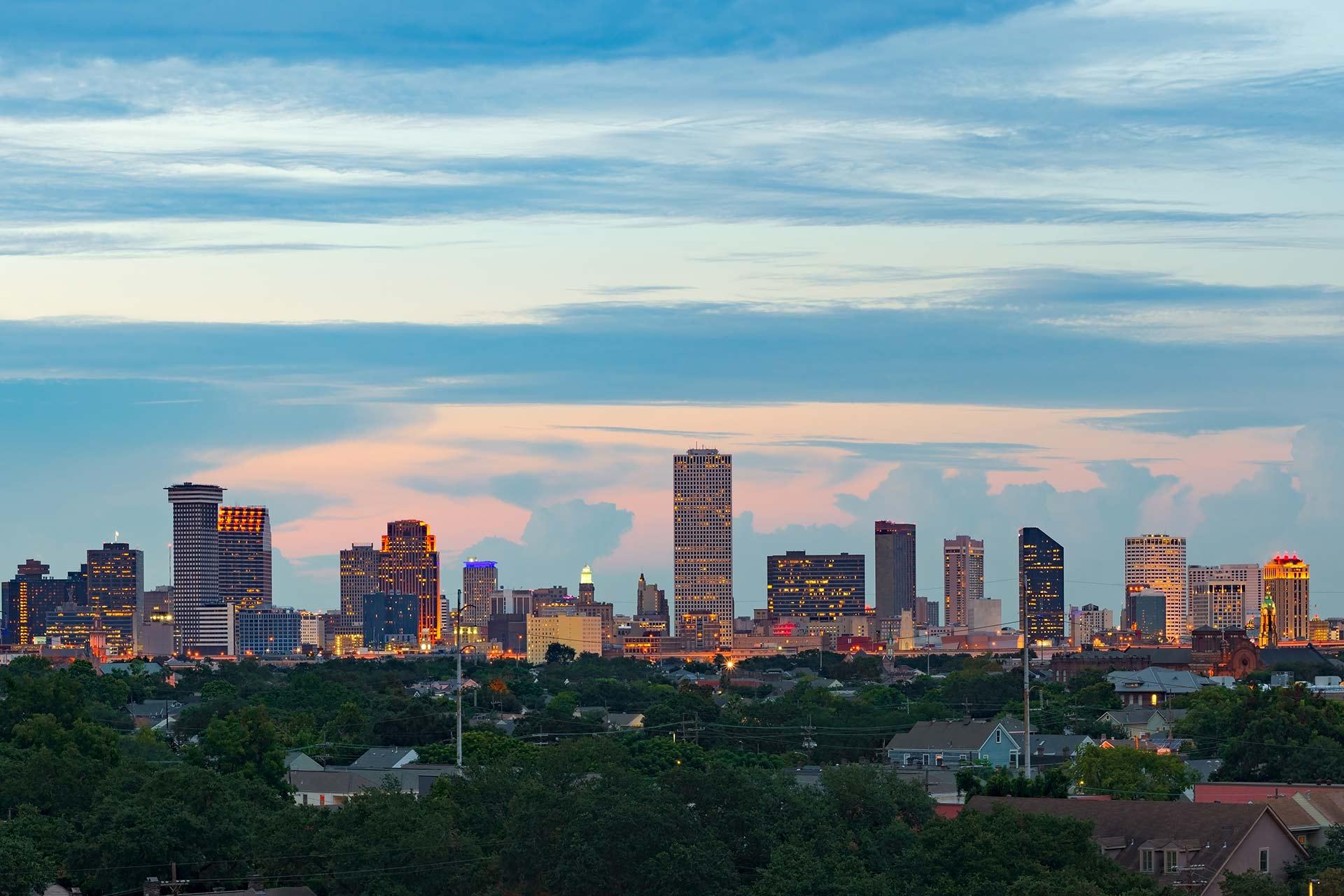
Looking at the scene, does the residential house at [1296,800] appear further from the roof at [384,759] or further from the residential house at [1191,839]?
the roof at [384,759]

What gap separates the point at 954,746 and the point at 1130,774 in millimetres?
39292

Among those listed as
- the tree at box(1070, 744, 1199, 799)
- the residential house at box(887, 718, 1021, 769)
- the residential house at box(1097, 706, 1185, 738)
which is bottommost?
the residential house at box(1097, 706, 1185, 738)

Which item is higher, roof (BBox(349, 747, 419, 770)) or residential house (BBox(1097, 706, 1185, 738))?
roof (BBox(349, 747, 419, 770))

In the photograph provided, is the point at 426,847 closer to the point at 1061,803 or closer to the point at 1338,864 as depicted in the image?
the point at 1061,803

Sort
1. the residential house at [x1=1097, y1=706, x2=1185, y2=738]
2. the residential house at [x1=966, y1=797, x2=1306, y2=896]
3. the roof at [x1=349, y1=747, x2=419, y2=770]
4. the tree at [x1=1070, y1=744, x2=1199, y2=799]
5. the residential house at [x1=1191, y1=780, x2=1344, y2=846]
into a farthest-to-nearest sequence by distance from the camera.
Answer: the residential house at [x1=1097, y1=706, x2=1185, y2=738] → the roof at [x1=349, y1=747, x2=419, y2=770] → the tree at [x1=1070, y1=744, x2=1199, y2=799] → the residential house at [x1=1191, y1=780, x2=1344, y2=846] → the residential house at [x1=966, y1=797, x2=1306, y2=896]

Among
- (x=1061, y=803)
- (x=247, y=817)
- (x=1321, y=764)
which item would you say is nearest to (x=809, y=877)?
(x=1061, y=803)

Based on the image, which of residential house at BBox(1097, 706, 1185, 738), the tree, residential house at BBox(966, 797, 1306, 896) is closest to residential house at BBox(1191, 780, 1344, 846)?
residential house at BBox(966, 797, 1306, 896)

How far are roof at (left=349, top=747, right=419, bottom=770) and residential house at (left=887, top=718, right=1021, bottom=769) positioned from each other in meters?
31.1

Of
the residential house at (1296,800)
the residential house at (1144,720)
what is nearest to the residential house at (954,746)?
the residential house at (1144,720)

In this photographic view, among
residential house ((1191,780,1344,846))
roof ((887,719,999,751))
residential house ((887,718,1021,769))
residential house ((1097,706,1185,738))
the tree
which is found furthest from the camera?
residential house ((1097,706,1185,738))

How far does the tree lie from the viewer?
92.6 m

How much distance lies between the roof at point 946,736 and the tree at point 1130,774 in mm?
34267

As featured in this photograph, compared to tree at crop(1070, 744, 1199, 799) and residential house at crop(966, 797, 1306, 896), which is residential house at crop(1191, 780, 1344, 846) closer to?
residential house at crop(966, 797, 1306, 896)

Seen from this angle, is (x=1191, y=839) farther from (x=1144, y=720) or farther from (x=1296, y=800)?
(x=1144, y=720)
